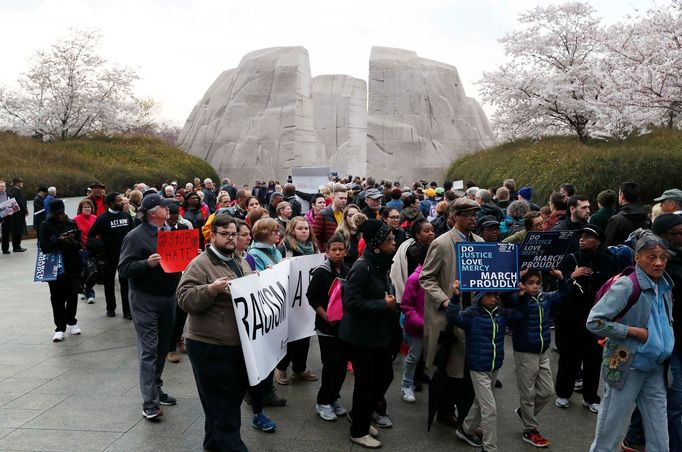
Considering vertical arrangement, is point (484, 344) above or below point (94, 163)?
below

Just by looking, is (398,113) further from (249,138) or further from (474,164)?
(249,138)

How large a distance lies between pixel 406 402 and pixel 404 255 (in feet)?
5.26

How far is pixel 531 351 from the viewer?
505cm

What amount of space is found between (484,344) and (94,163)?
1040 inches

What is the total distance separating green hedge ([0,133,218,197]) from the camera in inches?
930

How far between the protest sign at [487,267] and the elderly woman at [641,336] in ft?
2.67

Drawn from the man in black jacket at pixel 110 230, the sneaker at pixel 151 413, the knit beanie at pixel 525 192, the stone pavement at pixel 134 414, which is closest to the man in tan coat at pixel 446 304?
the stone pavement at pixel 134 414

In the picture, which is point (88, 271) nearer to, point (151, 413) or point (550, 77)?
point (151, 413)

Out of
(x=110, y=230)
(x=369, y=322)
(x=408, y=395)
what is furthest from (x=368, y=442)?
(x=110, y=230)

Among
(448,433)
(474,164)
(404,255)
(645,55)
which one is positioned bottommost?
(448,433)

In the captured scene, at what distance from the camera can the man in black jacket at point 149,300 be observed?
541cm

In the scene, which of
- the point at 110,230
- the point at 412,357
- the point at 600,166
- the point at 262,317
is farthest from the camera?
the point at 600,166

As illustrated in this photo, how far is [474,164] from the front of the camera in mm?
28734

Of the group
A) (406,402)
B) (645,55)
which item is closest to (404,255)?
(406,402)
